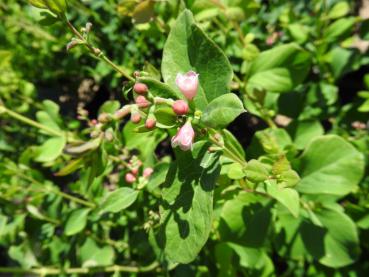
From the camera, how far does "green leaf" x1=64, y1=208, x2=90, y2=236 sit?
5.57ft

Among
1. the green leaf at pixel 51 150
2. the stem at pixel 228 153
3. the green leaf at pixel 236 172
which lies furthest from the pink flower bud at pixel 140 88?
the green leaf at pixel 51 150

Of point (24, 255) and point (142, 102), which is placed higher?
point (142, 102)

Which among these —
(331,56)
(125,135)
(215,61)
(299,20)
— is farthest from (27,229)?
Result: (299,20)

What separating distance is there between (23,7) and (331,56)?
2.09 meters

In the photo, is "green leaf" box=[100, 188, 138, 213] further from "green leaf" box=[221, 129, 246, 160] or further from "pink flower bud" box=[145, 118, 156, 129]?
"pink flower bud" box=[145, 118, 156, 129]

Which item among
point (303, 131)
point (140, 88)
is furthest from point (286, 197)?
point (303, 131)

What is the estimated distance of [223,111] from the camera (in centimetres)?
83

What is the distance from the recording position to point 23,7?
2.89m

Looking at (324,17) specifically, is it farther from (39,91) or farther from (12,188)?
(39,91)

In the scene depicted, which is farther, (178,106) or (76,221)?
(76,221)

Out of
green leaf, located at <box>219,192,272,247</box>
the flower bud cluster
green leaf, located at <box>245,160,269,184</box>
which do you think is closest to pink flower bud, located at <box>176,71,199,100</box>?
the flower bud cluster

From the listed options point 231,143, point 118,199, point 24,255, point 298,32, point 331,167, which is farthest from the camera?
point 298,32

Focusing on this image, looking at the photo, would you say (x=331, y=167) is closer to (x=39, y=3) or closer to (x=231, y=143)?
(x=231, y=143)

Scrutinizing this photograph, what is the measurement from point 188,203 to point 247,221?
59 centimetres
